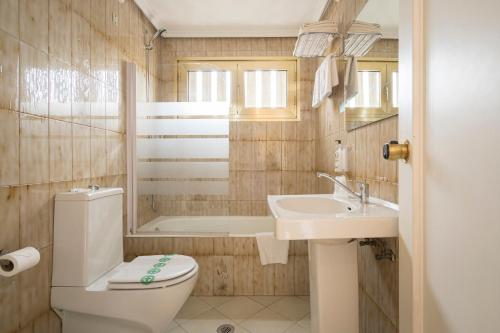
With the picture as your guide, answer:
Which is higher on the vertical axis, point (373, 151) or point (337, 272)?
point (373, 151)

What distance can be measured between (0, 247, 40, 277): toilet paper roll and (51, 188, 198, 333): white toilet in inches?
11.5

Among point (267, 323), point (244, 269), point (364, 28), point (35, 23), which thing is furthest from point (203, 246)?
point (364, 28)

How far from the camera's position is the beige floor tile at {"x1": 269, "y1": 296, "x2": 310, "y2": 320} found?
1.98 m

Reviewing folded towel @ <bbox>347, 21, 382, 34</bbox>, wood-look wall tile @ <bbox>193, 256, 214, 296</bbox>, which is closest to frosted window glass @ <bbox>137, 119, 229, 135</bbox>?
wood-look wall tile @ <bbox>193, 256, 214, 296</bbox>

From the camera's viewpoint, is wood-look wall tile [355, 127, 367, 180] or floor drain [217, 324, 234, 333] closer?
wood-look wall tile [355, 127, 367, 180]

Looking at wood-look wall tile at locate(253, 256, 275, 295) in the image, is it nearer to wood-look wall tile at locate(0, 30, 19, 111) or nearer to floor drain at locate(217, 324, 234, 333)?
floor drain at locate(217, 324, 234, 333)

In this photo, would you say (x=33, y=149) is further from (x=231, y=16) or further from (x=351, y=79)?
(x=231, y=16)

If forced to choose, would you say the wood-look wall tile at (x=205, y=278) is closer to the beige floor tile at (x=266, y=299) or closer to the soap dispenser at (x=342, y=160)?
the beige floor tile at (x=266, y=299)

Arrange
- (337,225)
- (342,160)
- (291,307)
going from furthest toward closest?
1. (291,307)
2. (342,160)
3. (337,225)

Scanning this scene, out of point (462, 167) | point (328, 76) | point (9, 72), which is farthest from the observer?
point (328, 76)

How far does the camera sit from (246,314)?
1.98 meters

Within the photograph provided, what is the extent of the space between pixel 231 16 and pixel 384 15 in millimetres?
1670

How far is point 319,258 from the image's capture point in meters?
1.25

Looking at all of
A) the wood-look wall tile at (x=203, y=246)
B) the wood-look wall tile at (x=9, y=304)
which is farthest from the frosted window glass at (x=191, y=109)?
the wood-look wall tile at (x=9, y=304)
